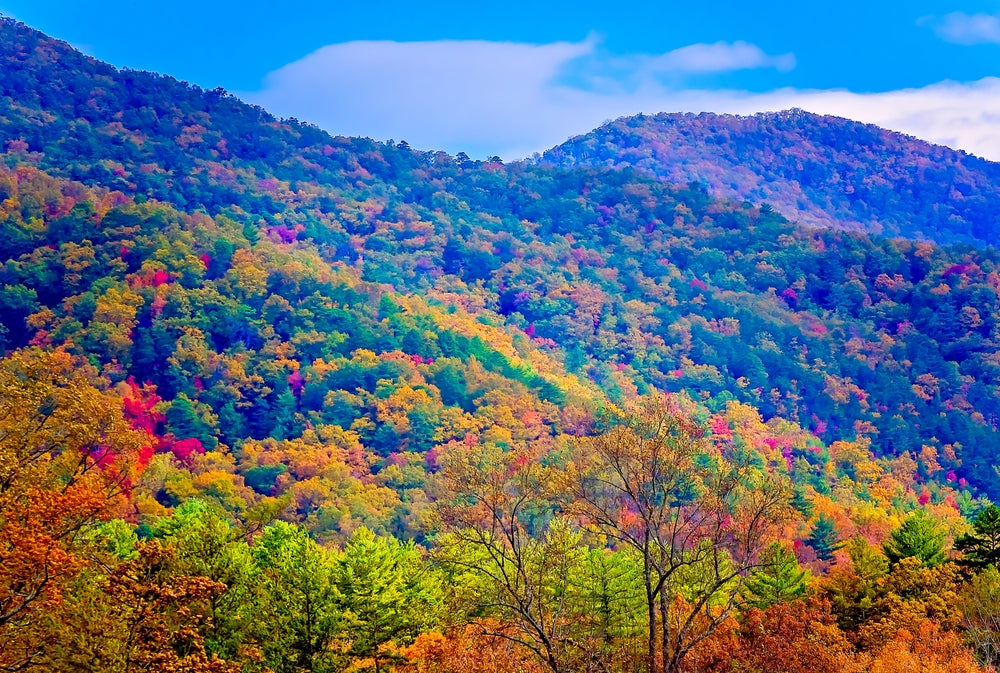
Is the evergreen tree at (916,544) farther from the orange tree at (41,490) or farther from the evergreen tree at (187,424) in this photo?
the evergreen tree at (187,424)

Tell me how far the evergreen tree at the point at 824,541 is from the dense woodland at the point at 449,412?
219mm

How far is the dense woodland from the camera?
2348 centimetres

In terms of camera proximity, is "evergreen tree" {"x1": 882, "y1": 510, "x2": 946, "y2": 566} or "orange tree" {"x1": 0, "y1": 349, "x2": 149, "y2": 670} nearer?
"orange tree" {"x1": 0, "y1": 349, "x2": 149, "y2": 670}

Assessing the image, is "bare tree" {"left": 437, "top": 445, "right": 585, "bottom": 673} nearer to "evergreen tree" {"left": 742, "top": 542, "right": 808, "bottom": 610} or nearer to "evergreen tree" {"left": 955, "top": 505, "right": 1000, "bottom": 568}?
"evergreen tree" {"left": 742, "top": 542, "right": 808, "bottom": 610}

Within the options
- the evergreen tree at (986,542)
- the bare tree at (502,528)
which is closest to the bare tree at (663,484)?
the bare tree at (502,528)

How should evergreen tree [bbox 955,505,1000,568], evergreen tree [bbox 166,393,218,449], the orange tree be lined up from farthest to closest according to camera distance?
evergreen tree [bbox 166,393,218,449] → evergreen tree [bbox 955,505,1000,568] → the orange tree

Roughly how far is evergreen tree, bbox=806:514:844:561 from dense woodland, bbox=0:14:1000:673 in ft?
0.72

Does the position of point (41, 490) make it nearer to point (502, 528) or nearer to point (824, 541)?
point (502, 528)

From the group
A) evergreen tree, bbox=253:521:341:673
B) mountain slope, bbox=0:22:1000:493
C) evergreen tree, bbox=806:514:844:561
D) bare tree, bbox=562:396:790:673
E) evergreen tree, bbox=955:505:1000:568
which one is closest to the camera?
bare tree, bbox=562:396:790:673

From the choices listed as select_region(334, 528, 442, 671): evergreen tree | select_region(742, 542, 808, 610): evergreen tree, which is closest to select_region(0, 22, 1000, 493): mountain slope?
select_region(742, 542, 808, 610): evergreen tree

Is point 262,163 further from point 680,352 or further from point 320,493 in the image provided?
point 320,493

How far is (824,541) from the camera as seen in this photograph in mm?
54625

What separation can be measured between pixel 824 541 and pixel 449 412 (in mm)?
37604

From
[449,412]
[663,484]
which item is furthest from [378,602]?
[449,412]
